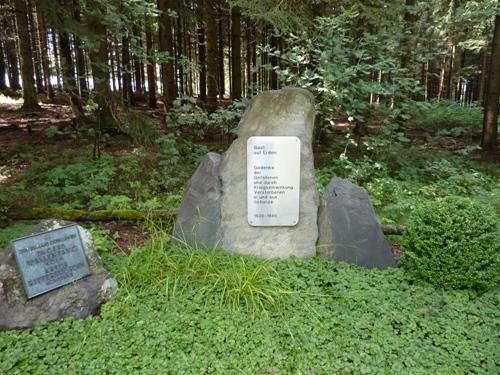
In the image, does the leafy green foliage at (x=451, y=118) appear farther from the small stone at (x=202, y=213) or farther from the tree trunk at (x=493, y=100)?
the small stone at (x=202, y=213)

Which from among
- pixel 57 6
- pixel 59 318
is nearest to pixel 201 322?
pixel 59 318

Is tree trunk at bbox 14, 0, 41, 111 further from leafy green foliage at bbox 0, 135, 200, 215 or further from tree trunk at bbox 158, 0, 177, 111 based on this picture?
leafy green foliage at bbox 0, 135, 200, 215

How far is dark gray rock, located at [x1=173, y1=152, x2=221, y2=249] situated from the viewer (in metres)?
4.60

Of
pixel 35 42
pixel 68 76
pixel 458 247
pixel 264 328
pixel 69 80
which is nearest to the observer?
pixel 264 328

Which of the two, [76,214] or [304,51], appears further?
[304,51]

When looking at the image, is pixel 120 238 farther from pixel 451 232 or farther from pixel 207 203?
pixel 451 232

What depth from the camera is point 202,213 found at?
4645mm

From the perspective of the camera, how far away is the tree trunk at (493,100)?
9922mm

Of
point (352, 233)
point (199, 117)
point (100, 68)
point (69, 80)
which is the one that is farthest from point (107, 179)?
point (352, 233)

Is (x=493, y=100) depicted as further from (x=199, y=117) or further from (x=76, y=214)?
(x=76, y=214)

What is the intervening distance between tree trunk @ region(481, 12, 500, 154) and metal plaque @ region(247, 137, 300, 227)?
27.6 feet

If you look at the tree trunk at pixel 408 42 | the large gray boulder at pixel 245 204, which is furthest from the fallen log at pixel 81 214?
the tree trunk at pixel 408 42

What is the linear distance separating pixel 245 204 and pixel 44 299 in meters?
2.34

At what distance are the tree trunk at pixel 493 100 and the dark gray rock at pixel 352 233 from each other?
7.85 metres
